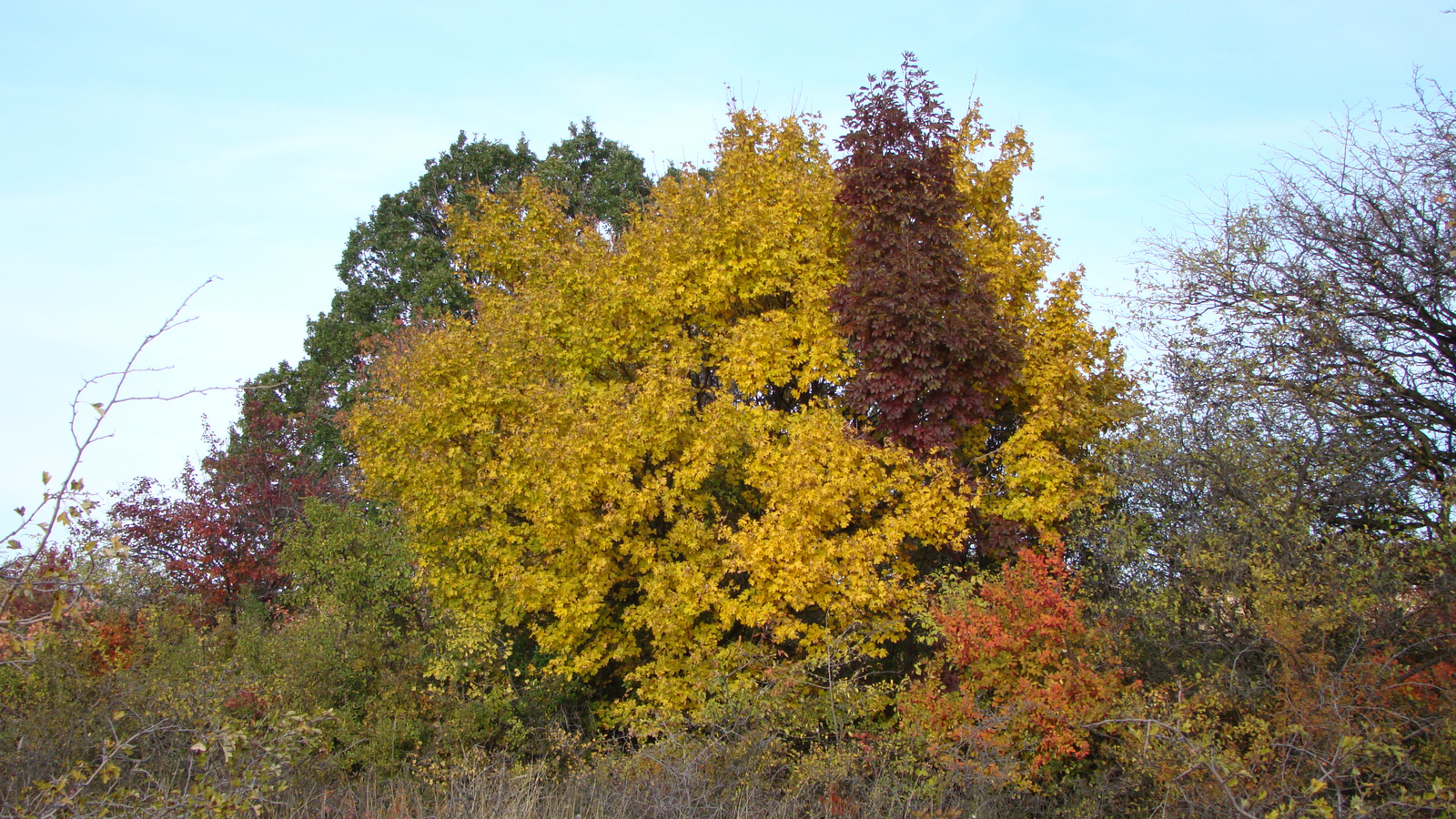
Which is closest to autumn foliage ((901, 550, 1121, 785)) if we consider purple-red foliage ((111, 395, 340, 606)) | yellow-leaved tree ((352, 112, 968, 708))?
yellow-leaved tree ((352, 112, 968, 708))

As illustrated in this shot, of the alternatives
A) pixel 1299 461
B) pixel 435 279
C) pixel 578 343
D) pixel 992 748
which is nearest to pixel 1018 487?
pixel 1299 461

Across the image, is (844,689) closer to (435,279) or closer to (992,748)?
(992,748)

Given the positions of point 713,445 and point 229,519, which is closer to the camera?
point 713,445

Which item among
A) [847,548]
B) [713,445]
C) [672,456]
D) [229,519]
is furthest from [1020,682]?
[229,519]

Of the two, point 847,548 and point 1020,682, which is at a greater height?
point 847,548

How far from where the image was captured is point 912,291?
13.2 m

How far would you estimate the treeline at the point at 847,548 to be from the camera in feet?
31.2

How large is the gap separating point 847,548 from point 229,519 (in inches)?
581

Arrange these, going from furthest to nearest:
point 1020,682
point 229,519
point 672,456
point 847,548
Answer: point 229,519, point 672,456, point 847,548, point 1020,682

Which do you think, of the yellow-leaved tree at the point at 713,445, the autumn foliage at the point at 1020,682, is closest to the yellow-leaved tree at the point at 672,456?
the yellow-leaved tree at the point at 713,445

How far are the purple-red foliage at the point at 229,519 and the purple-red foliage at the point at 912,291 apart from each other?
1249 centimetres

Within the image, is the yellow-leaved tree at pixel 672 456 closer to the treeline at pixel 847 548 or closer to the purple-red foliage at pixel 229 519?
the treeline at pixel 847 548

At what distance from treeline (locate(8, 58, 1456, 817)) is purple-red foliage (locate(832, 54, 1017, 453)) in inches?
2.4

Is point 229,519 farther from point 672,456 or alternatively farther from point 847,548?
point 847,548
